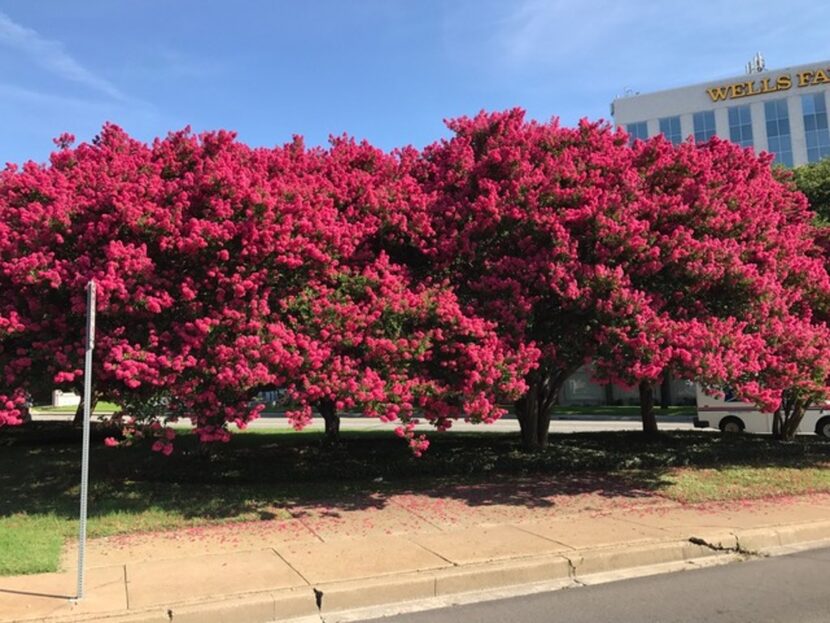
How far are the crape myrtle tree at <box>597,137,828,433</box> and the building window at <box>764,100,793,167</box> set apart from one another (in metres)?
58.1

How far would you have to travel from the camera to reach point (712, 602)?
6.04 metres

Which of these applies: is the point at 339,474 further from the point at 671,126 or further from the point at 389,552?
the point at 671,126

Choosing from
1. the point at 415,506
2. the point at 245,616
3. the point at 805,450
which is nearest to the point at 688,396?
the point at 805,450

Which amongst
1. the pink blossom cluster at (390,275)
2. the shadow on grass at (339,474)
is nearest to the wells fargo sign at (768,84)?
the shadow on grass at (339,474)

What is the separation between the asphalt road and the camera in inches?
222

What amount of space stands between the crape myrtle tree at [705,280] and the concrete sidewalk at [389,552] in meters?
2.04

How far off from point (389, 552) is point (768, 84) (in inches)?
2713

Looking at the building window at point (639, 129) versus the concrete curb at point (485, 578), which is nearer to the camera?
the concrete curb at point (485, 578)

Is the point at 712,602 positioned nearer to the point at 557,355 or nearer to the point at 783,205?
the point at 557,355

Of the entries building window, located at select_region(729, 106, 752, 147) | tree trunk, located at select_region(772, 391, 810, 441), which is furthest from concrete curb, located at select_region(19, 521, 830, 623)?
building window, located at select_region(729, 106, 752, 147)

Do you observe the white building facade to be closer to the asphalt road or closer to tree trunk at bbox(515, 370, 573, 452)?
tree trunk at bbox(515, 370, 573, 452)

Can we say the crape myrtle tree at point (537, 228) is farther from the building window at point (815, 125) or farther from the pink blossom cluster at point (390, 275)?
the building window at point (815, 125)

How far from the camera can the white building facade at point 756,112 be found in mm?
62094

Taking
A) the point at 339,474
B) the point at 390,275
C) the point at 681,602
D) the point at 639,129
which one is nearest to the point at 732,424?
the point at 339,474
